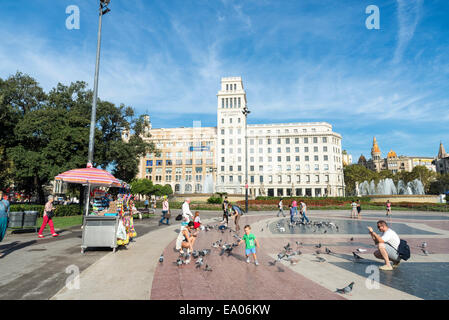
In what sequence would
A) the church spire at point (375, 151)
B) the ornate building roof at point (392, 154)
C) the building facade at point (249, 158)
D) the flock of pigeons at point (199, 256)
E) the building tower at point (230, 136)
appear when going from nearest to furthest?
the flock of pigeons at point (199, 256) → the building facade at point (249, 158) → the building tower at point (230, 136) → the church spire at point (375, 151) → the ornate building roof at point (392, 154)

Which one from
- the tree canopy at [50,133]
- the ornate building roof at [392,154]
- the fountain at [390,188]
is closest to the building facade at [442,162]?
the ornate building roof at [392,154]

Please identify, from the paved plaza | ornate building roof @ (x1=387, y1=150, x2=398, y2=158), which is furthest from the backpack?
ornate building roof @ (x1=387, y1=150, x2=398, y2=158)

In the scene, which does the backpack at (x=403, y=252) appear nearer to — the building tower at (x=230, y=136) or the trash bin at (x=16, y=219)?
the trash bin at (x=16, y=219)

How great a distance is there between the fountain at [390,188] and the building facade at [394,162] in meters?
58.4

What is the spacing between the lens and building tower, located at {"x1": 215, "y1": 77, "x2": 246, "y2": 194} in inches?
3024

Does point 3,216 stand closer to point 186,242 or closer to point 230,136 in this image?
point 186,242

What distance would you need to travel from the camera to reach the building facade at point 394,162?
12525cm

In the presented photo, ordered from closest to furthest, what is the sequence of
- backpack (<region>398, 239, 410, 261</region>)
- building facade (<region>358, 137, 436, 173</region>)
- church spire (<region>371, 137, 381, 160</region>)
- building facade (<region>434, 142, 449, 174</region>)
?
backpack (<region>398, 239, 410, 261</region>) < building facade (<region>434, 142, 449, 174</region>) < building facade (<region>358, 137, 436, 173</region>) < church spire (<region>371, 137, 381, 160</region>)

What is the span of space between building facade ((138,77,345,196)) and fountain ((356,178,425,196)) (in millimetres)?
7720

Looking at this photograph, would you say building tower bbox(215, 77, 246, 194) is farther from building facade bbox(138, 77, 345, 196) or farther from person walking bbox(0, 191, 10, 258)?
person walking bbox(0, 191, 10, 258)

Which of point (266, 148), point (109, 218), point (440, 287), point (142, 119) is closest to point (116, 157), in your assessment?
point (142, 119)

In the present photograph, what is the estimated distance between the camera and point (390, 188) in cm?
6097

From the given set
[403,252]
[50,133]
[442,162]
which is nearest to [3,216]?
[403,252]

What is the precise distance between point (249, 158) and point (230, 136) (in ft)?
31.2
